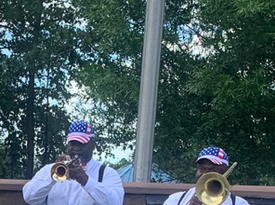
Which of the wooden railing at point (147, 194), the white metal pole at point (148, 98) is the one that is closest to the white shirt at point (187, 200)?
the wooden railing at point (147, 194)

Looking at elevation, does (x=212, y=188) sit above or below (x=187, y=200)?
above

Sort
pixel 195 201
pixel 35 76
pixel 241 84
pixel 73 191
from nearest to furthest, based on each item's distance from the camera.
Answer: pixel 195 201
pixel 73 191
pixel 241 84
pixel 35 76

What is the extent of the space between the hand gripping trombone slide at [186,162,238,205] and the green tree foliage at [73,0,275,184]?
14.1 ft

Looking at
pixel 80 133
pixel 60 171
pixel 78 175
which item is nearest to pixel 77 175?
pixel 78 175

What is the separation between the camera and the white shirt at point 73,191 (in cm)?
385

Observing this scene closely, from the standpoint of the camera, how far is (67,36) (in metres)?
12.1

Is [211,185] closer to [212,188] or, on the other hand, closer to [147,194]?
[212,188]

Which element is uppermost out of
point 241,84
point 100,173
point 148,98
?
point 241,84

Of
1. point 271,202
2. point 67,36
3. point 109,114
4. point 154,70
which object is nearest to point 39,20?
point 67,36

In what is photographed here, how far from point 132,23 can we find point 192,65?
3.94 ft

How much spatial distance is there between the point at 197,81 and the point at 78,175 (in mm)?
4771

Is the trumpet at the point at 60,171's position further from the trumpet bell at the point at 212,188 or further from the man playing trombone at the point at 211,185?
the trumpet bell at the point at 212,188

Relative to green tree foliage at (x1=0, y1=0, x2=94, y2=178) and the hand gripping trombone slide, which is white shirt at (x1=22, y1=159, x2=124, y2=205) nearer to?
the hand gripping trombone slide

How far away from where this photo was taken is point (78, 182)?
3.82 meters
